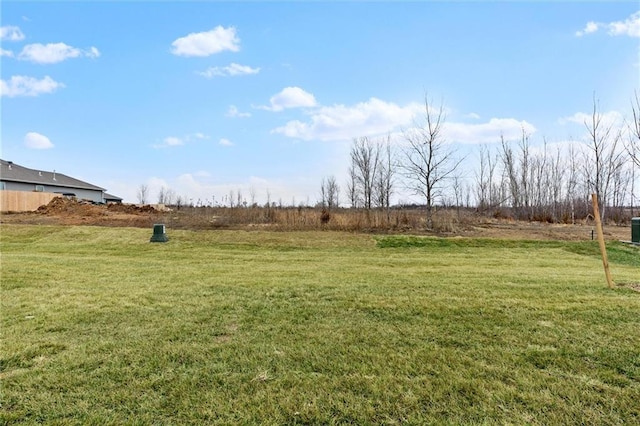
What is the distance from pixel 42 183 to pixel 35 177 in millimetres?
1246

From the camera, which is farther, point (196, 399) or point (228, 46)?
point (228, 46)

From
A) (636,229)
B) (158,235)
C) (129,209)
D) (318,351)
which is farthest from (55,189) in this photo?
(636,229)

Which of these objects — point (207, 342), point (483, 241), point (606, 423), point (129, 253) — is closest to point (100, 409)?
point (207, 342)

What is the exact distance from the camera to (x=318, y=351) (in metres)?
2.76

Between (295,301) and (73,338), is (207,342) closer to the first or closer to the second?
(73,338)

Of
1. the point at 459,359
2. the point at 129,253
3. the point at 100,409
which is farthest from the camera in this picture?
the point at 129,253

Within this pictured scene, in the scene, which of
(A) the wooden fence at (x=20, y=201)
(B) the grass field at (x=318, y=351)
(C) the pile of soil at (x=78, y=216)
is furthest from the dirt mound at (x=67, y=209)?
(B) the grass field at (x=318, y=351)

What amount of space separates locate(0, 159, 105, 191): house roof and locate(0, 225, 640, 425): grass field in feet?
111

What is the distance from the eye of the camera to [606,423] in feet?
5.92

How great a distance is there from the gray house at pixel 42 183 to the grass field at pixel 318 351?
110 feet

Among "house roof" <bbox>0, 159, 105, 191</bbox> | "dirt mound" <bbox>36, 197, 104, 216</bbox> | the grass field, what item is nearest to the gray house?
"house roof" <bbox>0, 159, 105, 191</bbox>

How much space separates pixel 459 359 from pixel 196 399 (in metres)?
1.88

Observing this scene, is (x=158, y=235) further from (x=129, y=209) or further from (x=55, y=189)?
(x=55, y=189)

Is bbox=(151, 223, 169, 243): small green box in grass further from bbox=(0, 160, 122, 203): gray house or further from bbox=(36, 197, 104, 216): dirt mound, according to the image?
bbox=(0, 160, 122, 203): gray house
